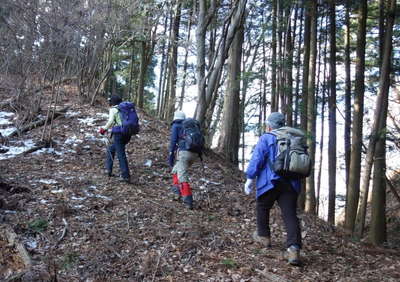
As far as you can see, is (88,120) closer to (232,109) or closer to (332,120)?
(232,109)

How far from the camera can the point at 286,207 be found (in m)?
4.88

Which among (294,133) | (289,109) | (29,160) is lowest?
(29,160)

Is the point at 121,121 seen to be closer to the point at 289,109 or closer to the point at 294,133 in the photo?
the point at 294,133

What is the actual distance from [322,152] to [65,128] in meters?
12.7

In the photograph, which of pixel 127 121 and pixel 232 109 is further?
pixel 232 109

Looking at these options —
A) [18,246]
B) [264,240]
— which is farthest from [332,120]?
[18,246]

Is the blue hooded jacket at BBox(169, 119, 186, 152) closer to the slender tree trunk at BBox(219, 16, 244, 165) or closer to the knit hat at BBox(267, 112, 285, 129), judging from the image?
the knit hat at BBox(267, 112, 285, 129)

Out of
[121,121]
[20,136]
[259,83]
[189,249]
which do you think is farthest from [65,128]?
[259,83]

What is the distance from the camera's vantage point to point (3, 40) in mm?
10258

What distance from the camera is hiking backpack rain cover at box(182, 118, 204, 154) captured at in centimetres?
684

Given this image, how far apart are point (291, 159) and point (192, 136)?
249cm

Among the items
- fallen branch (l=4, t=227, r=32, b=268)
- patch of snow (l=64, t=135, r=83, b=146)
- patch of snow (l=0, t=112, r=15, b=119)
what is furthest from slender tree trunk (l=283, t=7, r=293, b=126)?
fallen branch (l=4, t=227, r=32, b=268)

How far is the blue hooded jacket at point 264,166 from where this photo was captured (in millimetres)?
4906

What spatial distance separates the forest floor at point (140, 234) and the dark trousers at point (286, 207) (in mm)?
379
